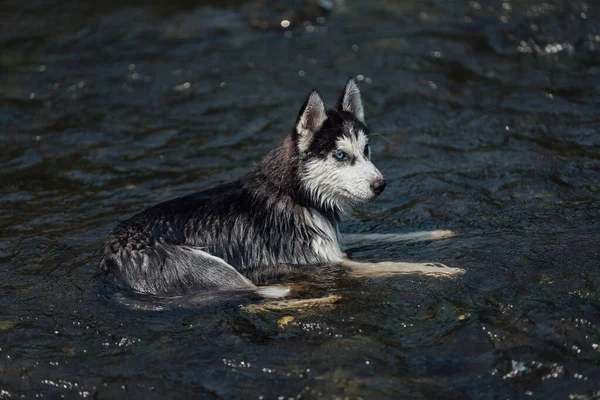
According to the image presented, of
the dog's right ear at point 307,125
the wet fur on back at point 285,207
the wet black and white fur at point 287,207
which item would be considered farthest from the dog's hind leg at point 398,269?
the dog's right ear at point 307,125

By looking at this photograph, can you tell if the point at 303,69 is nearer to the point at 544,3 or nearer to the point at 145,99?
the point at 145,99

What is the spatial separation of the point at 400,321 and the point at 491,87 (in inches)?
297

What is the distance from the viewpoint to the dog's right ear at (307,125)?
834 centimetres

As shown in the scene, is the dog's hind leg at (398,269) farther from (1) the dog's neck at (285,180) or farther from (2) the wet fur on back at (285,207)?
(1) the dog's neck at (285,180)

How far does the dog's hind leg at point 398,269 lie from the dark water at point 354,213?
23cm

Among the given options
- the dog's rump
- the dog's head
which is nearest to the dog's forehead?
the dog's head

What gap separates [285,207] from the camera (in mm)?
8562

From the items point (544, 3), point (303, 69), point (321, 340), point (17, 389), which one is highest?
point (544, 3)

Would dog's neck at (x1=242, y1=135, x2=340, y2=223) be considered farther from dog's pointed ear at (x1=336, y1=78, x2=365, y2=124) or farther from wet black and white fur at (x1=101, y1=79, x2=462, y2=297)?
dog's pointed ear at (x1=336, y1=78, x2=365, y2=124)

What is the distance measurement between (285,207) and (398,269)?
4.39 ft

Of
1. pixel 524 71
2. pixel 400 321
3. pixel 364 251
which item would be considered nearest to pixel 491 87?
pixel 524 71

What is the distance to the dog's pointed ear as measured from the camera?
8.73 metres

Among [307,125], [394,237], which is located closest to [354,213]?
[394,237]

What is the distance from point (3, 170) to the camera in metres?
11.9
